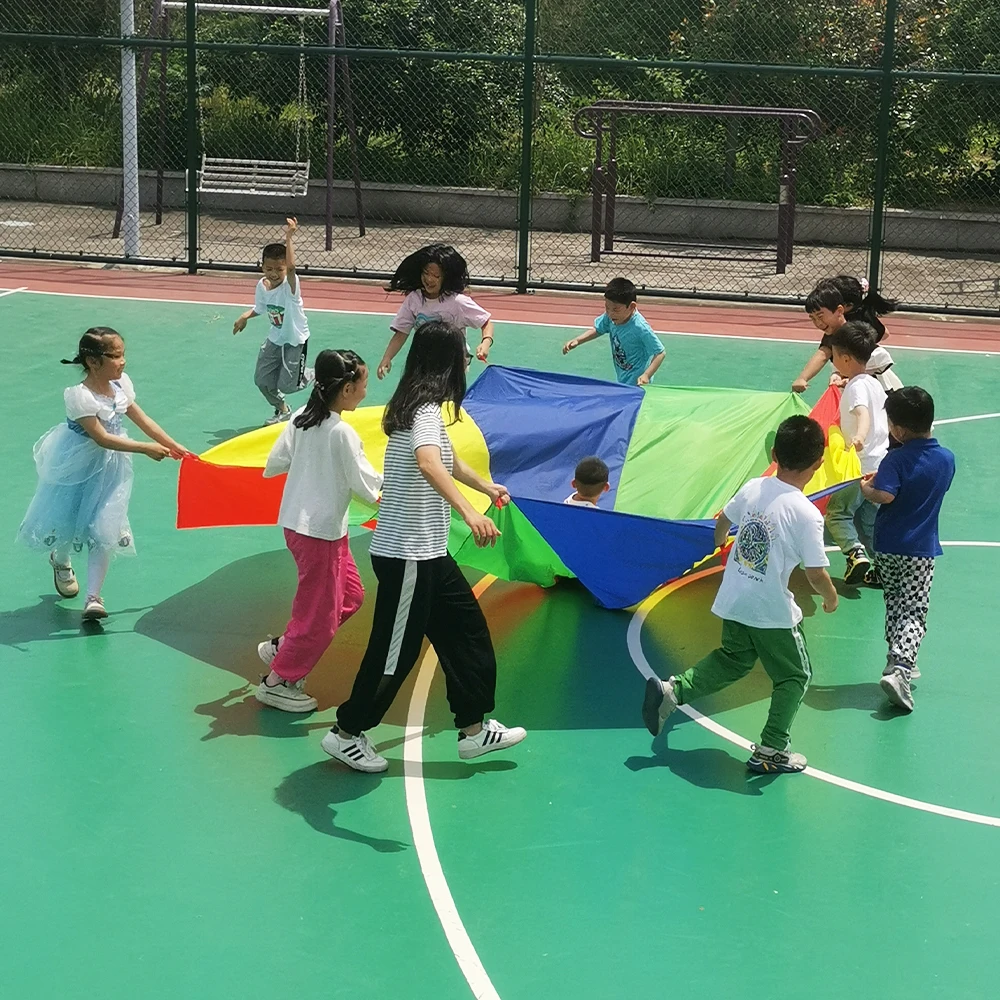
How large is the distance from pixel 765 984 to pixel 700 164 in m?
15.3

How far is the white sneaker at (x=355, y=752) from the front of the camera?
5.40m

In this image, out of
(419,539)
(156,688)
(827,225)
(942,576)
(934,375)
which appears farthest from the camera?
(827,225)

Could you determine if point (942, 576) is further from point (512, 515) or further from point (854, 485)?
point (512, 515)

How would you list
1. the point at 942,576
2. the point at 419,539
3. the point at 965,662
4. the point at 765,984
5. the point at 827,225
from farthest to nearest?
the point at 827,225 < the point at 942,576 < the point at 965,662 < the point at 419,539 < the point at 765,984

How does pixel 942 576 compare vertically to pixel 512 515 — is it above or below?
below

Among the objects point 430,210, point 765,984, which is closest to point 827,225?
point 430,210

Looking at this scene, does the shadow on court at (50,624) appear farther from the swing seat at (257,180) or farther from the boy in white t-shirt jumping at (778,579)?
the swing seat at (257,180)

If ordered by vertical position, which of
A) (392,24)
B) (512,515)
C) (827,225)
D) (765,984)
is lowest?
(765,984)

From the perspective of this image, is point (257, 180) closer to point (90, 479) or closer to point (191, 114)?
point (191, 114)

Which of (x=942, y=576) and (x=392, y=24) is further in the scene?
(x=392, y=24)

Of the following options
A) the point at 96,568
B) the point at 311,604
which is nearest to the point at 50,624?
the point at 96,568

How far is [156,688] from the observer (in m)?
6.08

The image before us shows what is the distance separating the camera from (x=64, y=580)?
22.8 feet

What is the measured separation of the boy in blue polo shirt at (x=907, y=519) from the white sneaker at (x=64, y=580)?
364 centimetres
